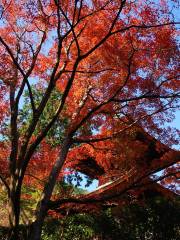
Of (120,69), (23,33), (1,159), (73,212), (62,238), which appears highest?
(23,33)

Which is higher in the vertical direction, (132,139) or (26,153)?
(132,139)

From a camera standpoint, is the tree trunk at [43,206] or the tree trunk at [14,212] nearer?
the tree trunk at [14,212]

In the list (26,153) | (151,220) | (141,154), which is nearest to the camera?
(26,153)

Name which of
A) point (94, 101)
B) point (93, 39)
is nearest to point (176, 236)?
point (94, 101)

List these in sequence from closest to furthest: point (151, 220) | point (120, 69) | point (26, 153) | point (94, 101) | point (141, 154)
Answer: point (26, 153) < point (120, 69) < point (94, 101) < point (151, 220) < point (141, 154)

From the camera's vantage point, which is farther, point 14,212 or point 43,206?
point 43,206

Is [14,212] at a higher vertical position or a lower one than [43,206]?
lower

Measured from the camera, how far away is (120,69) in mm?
11930

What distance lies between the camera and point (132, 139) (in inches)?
536

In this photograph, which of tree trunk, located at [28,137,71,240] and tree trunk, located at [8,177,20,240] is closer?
tree trunk, located at [8,177,20,240]

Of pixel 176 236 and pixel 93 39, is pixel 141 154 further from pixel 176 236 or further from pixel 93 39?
pixel 93 39

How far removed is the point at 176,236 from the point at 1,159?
24.3 ft

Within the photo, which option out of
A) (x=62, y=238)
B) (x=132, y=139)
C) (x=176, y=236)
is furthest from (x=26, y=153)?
(x=176, y=236)

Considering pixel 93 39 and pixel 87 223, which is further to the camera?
pixel 87 223
